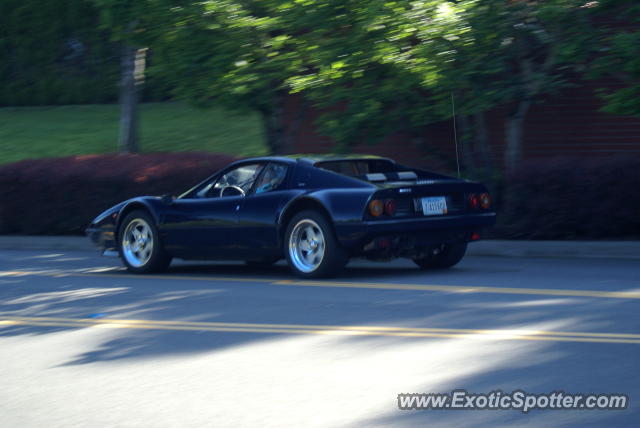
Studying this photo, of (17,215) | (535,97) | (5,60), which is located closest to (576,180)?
(535,97)

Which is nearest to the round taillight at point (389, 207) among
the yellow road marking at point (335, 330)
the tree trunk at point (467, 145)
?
the yellow road marking at point (335, 330)

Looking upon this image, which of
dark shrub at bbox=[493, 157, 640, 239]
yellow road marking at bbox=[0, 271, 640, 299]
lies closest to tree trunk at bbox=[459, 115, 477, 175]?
dark shrub at bbox=[493, 157, 640, 239]

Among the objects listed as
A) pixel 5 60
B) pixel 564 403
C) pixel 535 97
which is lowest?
pixel 564 403

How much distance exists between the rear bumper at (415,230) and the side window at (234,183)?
1.68 meters

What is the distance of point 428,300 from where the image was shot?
9227 mm

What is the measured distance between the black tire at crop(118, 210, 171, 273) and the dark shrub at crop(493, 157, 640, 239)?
511cm

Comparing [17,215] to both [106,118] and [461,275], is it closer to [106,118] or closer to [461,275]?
[461,275]

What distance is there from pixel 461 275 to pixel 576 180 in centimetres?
351

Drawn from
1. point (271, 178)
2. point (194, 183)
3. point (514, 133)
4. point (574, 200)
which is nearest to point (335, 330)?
point (271, 178)

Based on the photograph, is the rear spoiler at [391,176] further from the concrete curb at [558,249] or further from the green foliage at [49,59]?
the green foliage at [49,59]

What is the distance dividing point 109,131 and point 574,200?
21718 mm

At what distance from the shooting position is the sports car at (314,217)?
10594 mm

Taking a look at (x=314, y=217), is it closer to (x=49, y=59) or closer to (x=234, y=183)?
(x=234, y=183)

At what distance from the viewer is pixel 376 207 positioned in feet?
34.3
